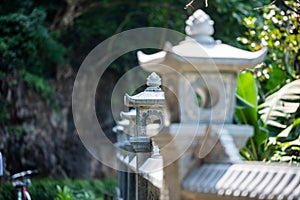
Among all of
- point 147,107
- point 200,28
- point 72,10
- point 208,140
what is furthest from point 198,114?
point 72,10

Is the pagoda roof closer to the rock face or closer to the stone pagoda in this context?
the stone pagoda

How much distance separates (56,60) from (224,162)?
34.4 ft

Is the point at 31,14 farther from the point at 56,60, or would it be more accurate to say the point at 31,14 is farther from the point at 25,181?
the point at 25,181

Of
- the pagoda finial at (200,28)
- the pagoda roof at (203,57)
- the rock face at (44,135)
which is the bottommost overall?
the rock face at (44,135)

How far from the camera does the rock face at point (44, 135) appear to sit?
12.7 metres

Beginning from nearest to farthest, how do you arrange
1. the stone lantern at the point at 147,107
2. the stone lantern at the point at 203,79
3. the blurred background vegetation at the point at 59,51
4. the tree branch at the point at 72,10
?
the stone lantern at the point at 203,79
the stone lantern at the point at 147,107
the blurred background vegetation at the point at 59,51
the tree branch at the point at 72,10

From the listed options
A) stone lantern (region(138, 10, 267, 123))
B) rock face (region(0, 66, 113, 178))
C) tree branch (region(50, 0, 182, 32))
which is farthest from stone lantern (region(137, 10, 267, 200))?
tree branch (region(50, 0, 182, 32))

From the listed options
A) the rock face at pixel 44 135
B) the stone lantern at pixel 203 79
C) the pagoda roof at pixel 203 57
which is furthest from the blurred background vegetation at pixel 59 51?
the stone lantern at pixel 203 79

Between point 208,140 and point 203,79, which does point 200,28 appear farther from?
point 208,140

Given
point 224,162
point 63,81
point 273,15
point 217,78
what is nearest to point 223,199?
point 224,162

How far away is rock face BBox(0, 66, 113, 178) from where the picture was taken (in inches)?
502

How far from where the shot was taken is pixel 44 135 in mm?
13766

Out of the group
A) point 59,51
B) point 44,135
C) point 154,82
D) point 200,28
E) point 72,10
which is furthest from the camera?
point 44,135

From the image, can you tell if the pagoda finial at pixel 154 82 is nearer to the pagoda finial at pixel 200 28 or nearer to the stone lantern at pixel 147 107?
the stone lantern at pixel 147 107
